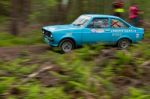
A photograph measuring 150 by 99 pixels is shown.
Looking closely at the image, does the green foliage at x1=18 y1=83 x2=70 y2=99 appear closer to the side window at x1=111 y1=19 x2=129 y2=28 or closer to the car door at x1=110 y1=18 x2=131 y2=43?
the car door at x1=110 y1=18 x2=131 y2=43

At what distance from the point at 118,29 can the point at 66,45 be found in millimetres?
2312

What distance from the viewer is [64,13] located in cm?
2045

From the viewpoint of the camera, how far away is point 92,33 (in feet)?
50.3

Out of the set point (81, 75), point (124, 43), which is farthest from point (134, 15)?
point (81, 75)

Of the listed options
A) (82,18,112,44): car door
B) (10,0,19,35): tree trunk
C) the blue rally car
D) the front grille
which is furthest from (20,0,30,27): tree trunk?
(82,18,112,44): car door

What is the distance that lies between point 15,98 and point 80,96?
139 centimetres

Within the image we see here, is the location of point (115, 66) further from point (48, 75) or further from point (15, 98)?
point (15, 98)

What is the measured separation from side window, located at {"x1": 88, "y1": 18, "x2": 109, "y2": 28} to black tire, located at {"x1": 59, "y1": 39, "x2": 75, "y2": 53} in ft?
3.43

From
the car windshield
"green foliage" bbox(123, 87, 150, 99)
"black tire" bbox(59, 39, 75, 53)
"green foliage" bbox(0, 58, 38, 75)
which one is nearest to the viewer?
"green foliage" bbox(123, 87, 150, 99)

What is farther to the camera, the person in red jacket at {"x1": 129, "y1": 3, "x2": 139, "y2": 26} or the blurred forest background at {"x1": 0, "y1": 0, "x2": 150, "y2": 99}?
the person in red jacket at {"x1": 129, "y1": 3, "x2": 139, "y2": 26}

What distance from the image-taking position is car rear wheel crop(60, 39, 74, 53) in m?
14.9

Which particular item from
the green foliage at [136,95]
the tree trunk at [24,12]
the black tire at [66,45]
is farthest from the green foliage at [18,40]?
the green foliage at [136,95]

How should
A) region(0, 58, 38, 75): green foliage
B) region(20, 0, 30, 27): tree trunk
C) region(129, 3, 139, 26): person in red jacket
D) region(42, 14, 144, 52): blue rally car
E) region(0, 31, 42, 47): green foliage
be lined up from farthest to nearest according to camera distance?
region(20, 0, 30, 27): tree trunk
region(129, 3, 139, 26): person in red jacket
region(0, 31, 42, 47): green foliage
region(42, 14, 144, 52): blue rally car
region(0, 58, 38, 75): green foliage

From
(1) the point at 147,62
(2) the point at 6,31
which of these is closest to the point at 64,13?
(2) the point at 6,31
